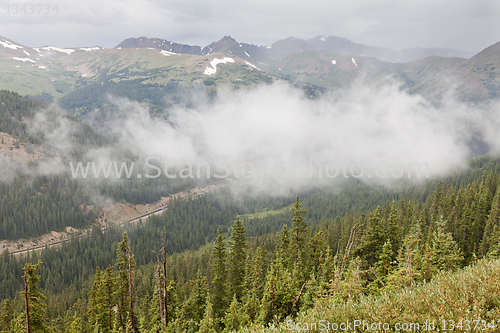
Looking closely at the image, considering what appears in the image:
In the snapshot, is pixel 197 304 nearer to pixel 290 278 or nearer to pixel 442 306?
pixel 290 278

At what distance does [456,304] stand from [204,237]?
192 metres

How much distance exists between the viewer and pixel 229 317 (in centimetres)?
3058

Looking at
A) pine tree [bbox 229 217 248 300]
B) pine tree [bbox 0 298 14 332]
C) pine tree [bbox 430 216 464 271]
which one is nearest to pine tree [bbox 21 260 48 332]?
pine tree [bbox 229 217 248 300]

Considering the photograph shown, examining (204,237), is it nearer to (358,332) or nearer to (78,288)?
(78,288)

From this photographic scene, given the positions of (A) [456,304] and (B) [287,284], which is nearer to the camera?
(A) [456,304]

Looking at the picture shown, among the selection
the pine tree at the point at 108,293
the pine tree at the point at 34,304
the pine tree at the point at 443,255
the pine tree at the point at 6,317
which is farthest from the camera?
the pine tree at the point at 6,317

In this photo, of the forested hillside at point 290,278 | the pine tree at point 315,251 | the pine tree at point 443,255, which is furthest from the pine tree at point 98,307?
the pine tree at point 443,255

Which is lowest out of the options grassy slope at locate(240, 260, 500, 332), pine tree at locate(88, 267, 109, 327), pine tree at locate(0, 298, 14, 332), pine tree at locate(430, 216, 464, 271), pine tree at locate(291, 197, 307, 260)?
pine tree at locate(0, 298, 14, 332)

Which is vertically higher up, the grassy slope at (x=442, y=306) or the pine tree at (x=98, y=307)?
the grassy slope at (x=442, y=306)

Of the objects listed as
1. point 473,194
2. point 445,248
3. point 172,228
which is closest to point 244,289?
point 445,248

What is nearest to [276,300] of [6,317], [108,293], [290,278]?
[290,278]

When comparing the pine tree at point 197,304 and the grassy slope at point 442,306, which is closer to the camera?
the grassy slope at point 442,306

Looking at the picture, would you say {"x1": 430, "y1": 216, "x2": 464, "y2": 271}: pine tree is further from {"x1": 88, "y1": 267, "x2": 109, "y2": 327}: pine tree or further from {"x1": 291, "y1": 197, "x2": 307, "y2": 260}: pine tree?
{"x1": 88, "y1": 267, "x2": 109, "y2": 327}: pine tree

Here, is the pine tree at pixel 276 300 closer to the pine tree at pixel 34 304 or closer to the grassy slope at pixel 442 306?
the grassy slope at pixel 442 306
